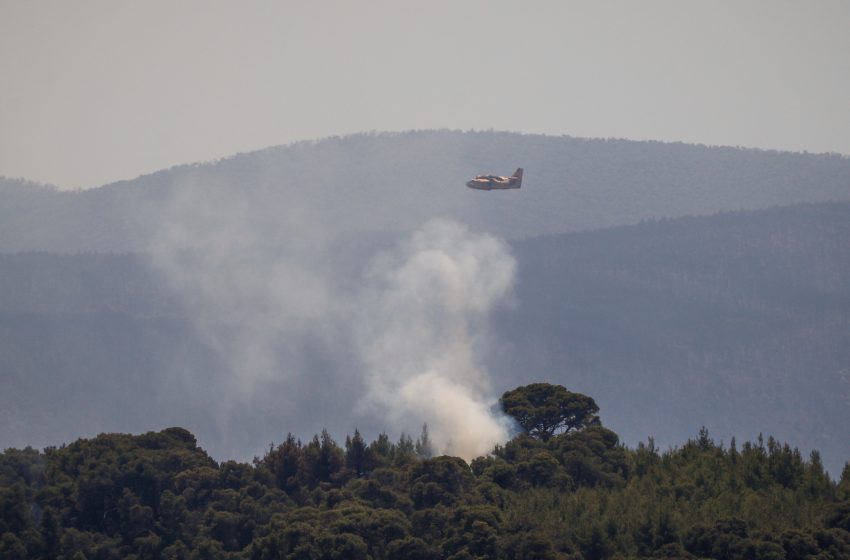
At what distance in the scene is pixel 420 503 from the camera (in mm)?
151125

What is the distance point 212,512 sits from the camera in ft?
495

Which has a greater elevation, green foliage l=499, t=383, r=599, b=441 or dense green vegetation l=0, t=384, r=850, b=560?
green foliage l=499, t=383, r=599, b=441

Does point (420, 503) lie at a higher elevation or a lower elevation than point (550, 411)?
lower

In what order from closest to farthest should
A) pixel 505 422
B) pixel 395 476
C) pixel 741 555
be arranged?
pixel 741 555
pixel 395 476
pixel 505 422

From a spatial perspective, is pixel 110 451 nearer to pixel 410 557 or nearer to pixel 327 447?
pixel 327 447

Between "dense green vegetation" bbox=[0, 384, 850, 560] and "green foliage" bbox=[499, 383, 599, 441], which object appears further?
"green foliage" bbox=[499, 383, 599, 441]

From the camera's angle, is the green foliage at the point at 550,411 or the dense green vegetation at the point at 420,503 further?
the green foliage at the point at 550,411

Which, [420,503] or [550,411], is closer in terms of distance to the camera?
[420,503]

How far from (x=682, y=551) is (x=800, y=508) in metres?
14.5

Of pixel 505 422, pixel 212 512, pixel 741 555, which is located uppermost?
pixel 505 422

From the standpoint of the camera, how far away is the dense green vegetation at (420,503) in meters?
139

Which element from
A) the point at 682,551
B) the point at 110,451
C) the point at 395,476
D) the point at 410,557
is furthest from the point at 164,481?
the point at 682,551

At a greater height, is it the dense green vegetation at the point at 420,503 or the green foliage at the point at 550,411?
the green foliage at the point at 550,411

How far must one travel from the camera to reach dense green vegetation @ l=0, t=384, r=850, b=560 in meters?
139
